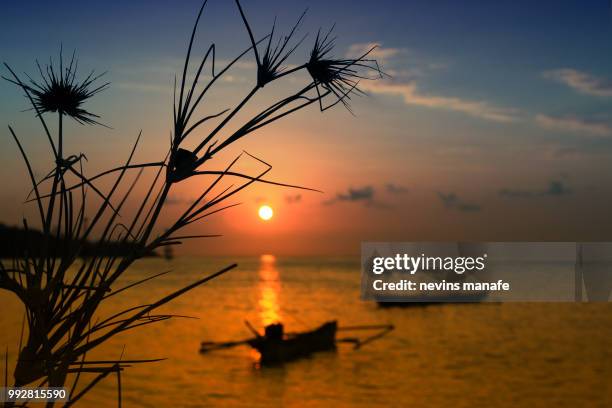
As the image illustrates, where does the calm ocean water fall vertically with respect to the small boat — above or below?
below

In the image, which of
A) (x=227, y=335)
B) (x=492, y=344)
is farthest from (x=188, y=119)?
(x=227, y=335)

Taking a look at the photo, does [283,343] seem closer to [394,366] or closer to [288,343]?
[288,343]

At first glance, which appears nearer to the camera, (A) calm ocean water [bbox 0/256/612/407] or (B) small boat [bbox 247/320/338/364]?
(A) calm ocean water [bbox 0/256/612/407]

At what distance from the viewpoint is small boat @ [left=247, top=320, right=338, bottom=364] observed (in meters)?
27.2

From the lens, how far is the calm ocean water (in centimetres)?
2522

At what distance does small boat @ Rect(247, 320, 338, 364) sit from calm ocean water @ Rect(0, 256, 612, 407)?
499 millimetres

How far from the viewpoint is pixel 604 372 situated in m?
31.9

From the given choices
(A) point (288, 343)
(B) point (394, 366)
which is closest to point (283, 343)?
(A) point (288, 343)

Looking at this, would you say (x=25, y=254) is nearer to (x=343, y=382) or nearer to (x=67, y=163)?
(x=67, y=163)

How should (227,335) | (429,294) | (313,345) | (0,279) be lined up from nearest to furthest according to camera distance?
(0,279) < (313,345) < (227,335) < (429,294)

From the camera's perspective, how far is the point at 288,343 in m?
28.9

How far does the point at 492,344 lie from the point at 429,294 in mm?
28108

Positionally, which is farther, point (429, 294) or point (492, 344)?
point (429, 294)

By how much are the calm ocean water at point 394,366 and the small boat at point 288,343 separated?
499 mm
